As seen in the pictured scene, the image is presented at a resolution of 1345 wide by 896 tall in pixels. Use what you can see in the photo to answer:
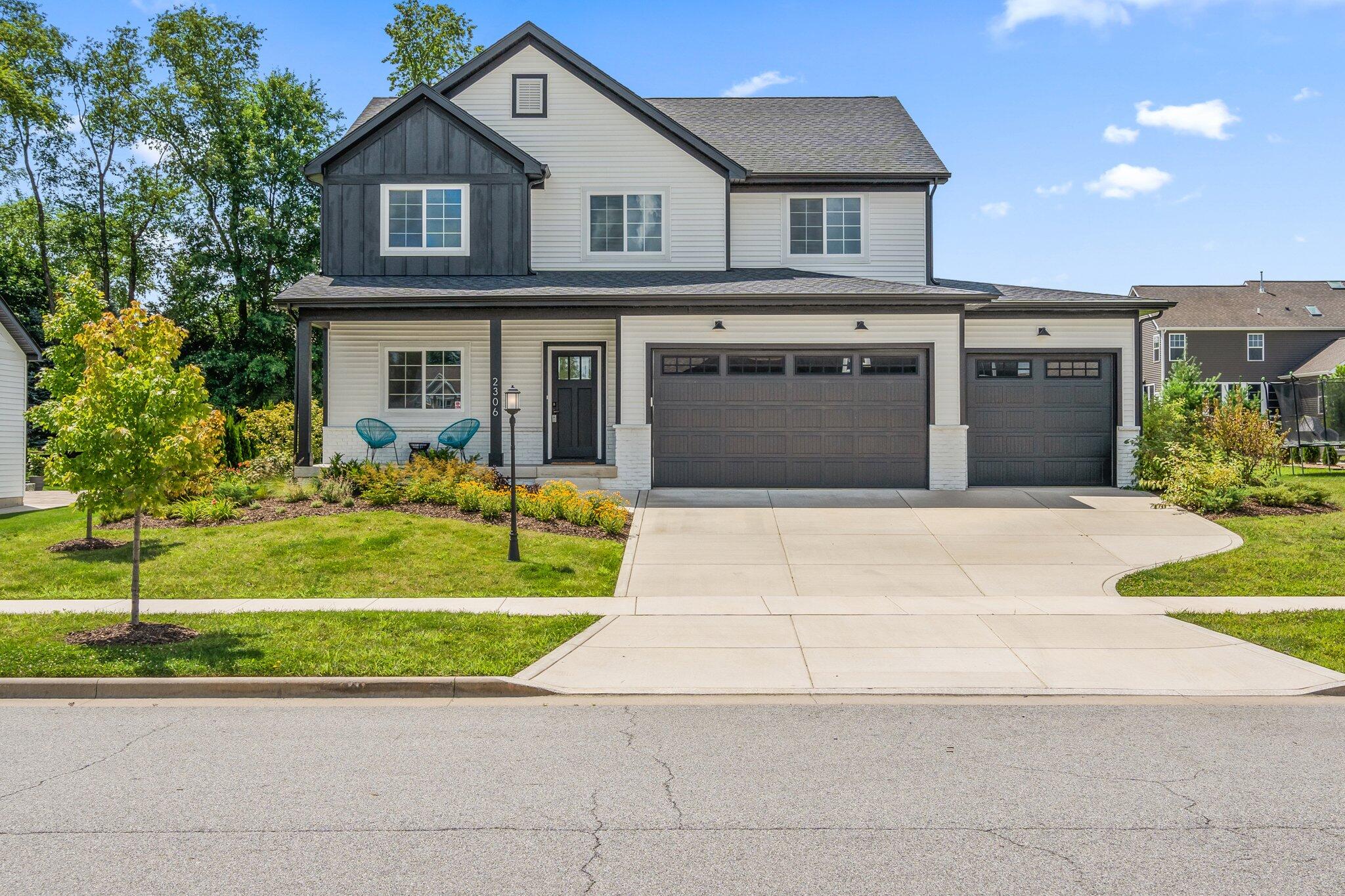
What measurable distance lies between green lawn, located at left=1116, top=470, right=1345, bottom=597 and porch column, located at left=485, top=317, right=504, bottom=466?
1153 centimetres

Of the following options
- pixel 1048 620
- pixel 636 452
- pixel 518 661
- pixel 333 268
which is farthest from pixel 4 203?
pixel 1048 620

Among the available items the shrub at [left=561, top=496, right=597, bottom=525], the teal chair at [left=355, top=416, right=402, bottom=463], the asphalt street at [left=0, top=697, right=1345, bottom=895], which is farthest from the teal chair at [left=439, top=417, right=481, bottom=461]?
the asphalt street at [left=0, top=697, right=1345, bottom=895]

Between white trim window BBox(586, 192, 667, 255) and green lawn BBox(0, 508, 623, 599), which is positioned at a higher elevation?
white trim window BBox(586, 192, 667, 255)

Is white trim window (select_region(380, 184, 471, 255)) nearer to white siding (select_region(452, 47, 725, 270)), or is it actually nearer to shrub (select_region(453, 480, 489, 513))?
white siding (select_region(452, 47, 725, 270))

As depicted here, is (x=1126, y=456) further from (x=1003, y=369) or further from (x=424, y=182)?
(x=424, y=182)

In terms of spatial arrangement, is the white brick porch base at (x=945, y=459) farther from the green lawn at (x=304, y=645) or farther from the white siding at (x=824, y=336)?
the green lawn at (x=304, y=645)

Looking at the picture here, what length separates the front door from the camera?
20.9 metres

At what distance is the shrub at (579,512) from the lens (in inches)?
589

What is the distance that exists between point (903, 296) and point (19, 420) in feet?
64.2

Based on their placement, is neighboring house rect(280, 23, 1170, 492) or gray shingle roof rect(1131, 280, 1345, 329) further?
gray shingle roof rect(1131, 280, 1345, 329)

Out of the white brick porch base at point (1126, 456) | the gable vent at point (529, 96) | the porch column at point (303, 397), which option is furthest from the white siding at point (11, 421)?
the white brick porch base at point (1126, 456)

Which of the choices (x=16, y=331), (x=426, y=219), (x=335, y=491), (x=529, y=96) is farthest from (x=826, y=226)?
(x=16, y=331)

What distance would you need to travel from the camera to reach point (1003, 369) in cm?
1977

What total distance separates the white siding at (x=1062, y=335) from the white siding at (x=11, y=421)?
824 inches
